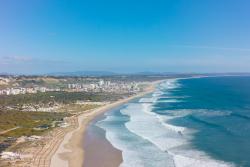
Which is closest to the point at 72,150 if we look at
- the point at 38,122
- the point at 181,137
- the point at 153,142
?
the point at 153,142

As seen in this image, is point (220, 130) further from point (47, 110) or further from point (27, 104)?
point (27, 104)

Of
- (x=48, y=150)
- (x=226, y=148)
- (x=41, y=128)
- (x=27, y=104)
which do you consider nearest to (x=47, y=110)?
(x=27, y=104)

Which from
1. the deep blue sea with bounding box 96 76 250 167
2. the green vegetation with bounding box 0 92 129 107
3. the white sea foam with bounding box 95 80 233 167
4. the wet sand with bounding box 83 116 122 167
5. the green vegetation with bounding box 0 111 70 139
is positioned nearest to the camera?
the white sea foam with bounding box 95 80 233 167

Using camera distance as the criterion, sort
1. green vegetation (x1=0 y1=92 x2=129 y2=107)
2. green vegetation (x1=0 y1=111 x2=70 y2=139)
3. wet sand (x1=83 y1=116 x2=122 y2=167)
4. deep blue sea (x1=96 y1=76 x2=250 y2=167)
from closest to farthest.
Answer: deep blue sea (x1=96 y1=76 x2=250 y2=167) → wet sand (x1=83 y1=116 x2=122 y2=167) → green vegetation (x1=0 y1=111 x2=70 y2=139) → green vegetation (x1=0 y1=92 x2=129 y2=107)

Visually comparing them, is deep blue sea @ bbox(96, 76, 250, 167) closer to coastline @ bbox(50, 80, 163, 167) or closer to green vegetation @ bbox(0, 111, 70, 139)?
coastline @ bbox(50, 80, 163, 167)

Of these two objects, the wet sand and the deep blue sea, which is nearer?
the deep blue sea

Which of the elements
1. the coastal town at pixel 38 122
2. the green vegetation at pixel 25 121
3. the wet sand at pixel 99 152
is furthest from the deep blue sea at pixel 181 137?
the green vegetation at pixel 25 121

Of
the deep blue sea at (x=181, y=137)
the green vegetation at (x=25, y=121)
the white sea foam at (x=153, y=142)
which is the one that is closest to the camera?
the white sea foam at (x=153, y=142)

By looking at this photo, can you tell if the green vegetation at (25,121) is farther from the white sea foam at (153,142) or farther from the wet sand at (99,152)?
the white sea foam at (153,142)

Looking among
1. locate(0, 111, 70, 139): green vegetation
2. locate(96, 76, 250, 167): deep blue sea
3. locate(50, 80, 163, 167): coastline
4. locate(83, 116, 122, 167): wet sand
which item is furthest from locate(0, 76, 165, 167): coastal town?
locate(96, 76, 250, 167): deep blue sea

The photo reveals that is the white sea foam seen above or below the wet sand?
above

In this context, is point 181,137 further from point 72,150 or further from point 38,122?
point 38,122
